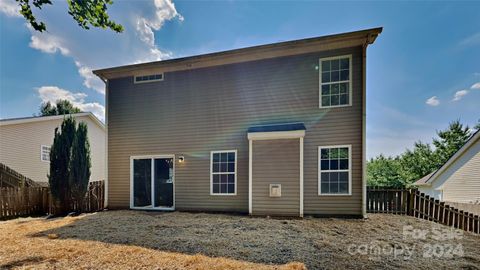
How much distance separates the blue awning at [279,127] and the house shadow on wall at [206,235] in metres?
2.72

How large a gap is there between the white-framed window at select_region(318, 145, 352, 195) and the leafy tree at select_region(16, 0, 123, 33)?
648 centimetres

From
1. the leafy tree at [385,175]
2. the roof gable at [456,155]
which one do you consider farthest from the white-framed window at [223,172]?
the leafy tree at [385,175]

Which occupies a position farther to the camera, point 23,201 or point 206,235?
point 23,201

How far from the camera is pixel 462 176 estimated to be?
1343cm

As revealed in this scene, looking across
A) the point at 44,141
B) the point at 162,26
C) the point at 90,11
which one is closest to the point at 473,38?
the point at 162,26

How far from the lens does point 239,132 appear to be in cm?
832

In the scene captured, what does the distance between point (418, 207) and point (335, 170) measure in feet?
10.2

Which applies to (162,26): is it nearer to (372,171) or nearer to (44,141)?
(44,141)

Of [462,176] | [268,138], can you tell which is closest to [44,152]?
[268,138]

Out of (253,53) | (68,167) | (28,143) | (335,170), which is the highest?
(253,53)

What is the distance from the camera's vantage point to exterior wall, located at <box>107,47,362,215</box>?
7348mm

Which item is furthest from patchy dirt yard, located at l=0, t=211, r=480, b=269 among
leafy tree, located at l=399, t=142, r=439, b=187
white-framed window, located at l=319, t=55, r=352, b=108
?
leafy tree, located at l=399, t=142, r=439, b=187

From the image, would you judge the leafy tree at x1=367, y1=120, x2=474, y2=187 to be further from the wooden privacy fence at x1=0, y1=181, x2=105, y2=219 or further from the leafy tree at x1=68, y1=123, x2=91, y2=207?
the leafy tree at x1=68, y1=123, x2=91, y2=207

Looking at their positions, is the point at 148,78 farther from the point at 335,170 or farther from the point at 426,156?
the point at 426,156
